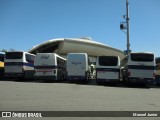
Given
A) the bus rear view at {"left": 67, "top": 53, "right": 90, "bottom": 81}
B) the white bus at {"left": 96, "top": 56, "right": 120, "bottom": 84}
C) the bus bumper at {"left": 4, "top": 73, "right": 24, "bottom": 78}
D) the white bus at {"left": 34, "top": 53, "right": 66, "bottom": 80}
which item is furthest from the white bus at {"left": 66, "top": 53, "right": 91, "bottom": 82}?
the bus bumper at {"left": 4, "top": 73, "right": 24, "bottom": 78}

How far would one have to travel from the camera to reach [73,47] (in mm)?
77500

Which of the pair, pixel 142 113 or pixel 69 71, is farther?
pixel 69 71

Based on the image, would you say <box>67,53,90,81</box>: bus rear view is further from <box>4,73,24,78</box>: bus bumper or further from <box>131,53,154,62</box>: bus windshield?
<box>131,53,154,62</box>: bus windshield

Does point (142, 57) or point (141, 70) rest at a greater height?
point (142, 57)

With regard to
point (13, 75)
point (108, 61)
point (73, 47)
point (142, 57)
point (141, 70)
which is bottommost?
point (13, 75)

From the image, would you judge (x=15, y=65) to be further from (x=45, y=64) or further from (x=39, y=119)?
(x=39, y=119)

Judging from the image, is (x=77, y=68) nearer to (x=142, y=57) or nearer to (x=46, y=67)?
(x=46, y=67)

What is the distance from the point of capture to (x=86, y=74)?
96.8 feet

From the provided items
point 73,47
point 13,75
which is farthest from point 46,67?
point 73,47

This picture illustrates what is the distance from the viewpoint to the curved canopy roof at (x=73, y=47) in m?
72.5

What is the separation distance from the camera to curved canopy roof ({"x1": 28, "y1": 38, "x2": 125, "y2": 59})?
238ft

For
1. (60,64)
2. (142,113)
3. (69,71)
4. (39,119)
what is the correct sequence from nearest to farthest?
1. (39,119)
2. (142,113)
3. (69,71)
4. (60,64)

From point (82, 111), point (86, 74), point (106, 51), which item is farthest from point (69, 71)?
point (106, 51)

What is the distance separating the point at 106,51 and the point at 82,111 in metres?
70.8
